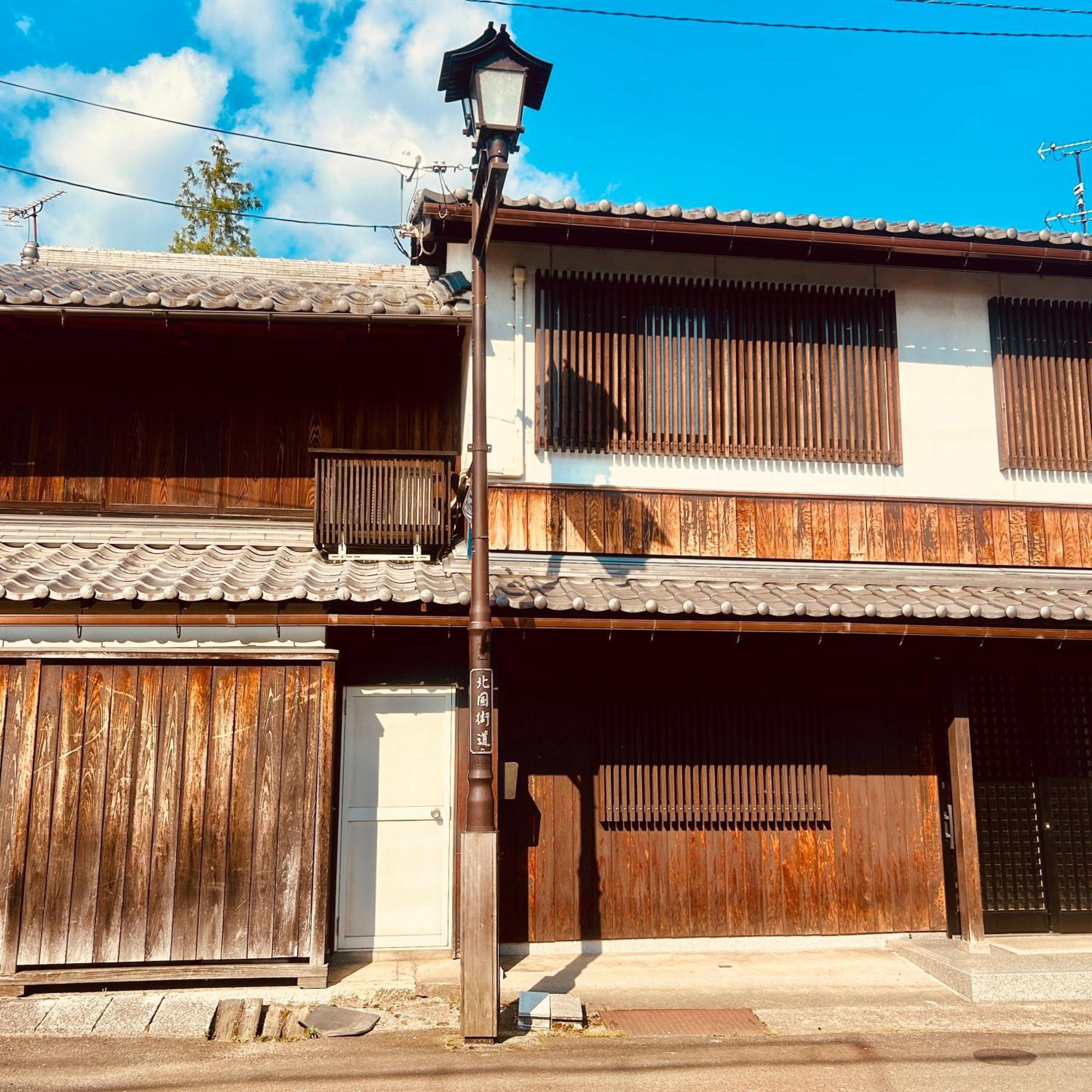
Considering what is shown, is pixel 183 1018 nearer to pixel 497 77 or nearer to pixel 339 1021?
pixel 339 1021

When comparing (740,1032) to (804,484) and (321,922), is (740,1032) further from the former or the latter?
(804,484)

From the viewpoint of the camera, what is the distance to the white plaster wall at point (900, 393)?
944 cm

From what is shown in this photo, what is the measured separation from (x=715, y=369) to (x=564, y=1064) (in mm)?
6527

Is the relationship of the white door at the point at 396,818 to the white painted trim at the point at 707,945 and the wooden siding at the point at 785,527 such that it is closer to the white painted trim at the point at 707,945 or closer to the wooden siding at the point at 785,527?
the white painted trim at the point at 707,945

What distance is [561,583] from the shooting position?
27.2 ft

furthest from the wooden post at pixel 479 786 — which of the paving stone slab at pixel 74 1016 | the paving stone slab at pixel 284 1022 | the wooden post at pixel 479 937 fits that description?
the paving stone slab at pixel 74 1016

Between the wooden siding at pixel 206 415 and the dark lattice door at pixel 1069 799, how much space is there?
268 inches

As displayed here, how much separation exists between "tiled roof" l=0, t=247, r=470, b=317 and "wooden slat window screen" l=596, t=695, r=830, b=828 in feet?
14.7

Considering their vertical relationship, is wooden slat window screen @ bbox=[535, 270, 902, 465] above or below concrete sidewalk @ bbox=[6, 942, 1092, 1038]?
above

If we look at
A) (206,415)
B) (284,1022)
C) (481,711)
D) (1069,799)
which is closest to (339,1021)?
(284,1022)

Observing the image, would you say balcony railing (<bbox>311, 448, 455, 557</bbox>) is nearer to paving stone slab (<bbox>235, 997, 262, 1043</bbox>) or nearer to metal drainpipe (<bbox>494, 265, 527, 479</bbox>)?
metal drainpipe (<bbox>494, 265, 527, 479</bbox>)

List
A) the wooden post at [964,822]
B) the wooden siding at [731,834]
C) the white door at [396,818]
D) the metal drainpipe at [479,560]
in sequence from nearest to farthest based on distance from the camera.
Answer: the metal drainpipe at [479,560]
the wooden post at [964,822]
the white door at [396,818]
the wooden siding at [731,834]

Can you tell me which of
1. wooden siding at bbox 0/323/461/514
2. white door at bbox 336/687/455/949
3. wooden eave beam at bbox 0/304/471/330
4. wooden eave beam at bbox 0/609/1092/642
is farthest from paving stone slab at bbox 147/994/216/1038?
wooden eave beam at bbox 0/304/471/330

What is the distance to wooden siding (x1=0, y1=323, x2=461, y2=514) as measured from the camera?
31.9 ft
